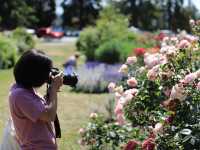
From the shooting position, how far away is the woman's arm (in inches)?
166

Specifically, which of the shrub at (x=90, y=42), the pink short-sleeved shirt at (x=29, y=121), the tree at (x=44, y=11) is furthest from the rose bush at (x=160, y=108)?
the tree at (x=44, y=11)

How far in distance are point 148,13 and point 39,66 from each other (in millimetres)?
84547

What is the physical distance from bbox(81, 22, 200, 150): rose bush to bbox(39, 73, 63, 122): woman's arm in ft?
3.39

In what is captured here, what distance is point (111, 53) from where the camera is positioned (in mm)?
22328

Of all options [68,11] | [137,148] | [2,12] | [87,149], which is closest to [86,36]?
[87,149]

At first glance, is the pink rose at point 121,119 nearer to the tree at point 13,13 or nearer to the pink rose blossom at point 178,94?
the pink rose blossom at point 178,94

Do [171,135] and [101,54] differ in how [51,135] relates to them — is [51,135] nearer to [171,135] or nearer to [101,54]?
[171,135]

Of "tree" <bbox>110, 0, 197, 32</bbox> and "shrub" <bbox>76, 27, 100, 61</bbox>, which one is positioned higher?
"shrub" <bbox>76, 27, 100, 61</bbox>

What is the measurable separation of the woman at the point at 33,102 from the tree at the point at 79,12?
80643 millimetres

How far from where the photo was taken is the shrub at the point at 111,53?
2219 centimetres

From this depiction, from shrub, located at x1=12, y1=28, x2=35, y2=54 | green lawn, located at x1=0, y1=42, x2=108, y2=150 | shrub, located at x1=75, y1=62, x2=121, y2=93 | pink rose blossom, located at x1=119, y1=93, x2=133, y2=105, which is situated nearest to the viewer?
pink rose blossom, located at x1=119, y1=93, x2=133, y2=105

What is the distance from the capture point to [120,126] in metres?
7.36

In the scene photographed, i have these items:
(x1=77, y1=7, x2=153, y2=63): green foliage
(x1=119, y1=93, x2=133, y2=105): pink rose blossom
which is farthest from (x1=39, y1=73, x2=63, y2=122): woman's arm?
(x1=77, y1=7, x2=153, y2=63): green foliage

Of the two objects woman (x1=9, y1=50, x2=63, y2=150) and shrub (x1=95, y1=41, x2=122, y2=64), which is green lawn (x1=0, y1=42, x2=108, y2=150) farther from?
shrub (x1=95, y1=41, x2=122, y2=64)
